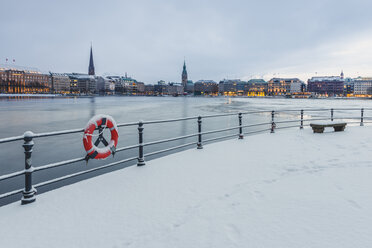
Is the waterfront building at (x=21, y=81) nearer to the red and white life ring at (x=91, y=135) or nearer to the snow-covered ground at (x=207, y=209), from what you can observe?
the red and white life ring at (x=91, y=135)

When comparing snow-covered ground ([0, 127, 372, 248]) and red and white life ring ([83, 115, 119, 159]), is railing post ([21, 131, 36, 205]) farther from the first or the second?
red and white life ring ([83, 115, 119, 159])

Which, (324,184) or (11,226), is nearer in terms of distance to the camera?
(11,226)

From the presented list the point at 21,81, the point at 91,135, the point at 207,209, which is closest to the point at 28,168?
the point at 91,135

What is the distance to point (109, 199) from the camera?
477 centimetres

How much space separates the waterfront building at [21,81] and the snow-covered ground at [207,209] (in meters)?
209

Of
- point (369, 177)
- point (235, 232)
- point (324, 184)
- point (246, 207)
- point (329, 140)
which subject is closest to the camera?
point (235, 232)

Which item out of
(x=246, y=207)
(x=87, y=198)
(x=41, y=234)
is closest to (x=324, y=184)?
(x=246, y=207)

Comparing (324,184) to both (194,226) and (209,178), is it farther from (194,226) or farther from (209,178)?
(194,226)

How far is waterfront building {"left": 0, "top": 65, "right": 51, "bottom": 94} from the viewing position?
175 m

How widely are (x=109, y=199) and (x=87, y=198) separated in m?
0.43

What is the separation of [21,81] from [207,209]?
8430 inches

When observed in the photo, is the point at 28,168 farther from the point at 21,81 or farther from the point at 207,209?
the point at 21,81

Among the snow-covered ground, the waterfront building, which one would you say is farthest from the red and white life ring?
the waterfront building

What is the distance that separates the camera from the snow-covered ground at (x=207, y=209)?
11.3 feet
